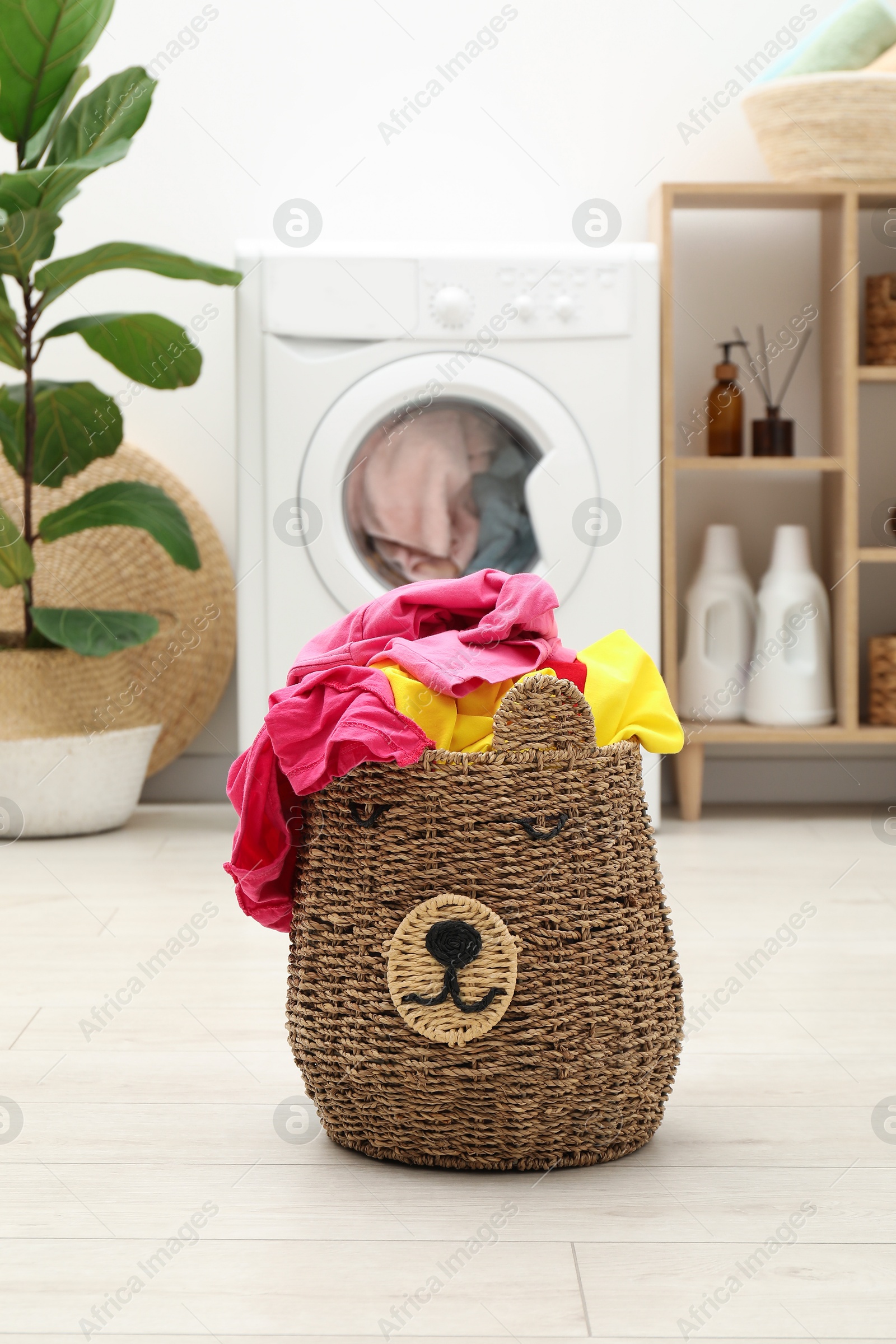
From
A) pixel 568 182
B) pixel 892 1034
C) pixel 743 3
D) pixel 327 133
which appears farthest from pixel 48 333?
pixel 892 1034

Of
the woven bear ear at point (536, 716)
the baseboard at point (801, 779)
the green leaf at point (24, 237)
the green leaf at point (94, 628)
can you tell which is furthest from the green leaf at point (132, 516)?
the woven bear ear at point (536, 716)

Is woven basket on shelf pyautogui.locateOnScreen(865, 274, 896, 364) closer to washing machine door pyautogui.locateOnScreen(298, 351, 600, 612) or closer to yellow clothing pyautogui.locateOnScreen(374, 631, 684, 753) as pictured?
washing machine door pyautogui.locateOnScreen(298, 351, 600, 612)

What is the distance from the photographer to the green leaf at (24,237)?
202cm

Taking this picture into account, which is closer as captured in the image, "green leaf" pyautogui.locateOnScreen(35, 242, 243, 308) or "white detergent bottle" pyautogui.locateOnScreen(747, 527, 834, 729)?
"green leaf" pyautogui.locateOnScreen(35, 242, 243, 308)

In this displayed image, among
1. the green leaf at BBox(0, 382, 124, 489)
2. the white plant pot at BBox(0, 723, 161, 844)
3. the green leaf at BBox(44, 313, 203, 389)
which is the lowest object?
the white plant pot at BBox(0, 723, 161, 844)

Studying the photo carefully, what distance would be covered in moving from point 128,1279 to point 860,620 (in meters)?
2.12

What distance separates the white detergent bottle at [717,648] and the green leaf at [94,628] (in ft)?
3.03

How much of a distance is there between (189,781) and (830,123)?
1647mm

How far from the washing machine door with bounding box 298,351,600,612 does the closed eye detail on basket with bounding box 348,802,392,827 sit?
1223 mm

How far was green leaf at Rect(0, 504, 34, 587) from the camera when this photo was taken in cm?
210

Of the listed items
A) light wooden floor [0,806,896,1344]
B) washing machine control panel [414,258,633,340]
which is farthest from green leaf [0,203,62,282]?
light wooden floor [0,806,896,1344]

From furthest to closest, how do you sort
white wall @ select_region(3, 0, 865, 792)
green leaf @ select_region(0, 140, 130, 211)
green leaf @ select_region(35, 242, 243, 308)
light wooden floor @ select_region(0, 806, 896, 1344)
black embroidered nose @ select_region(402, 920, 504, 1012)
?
white wall @ select_region(3, 0, 865, 792), green leaf @ select_region(35, 242, 243, 308), green leaf @ select_region(0, 140, 130, 211), black embroidered nose @ select_region(402, 920, 504, 1012), light wooden floor @ select_region(0, 806, 896, 1344)

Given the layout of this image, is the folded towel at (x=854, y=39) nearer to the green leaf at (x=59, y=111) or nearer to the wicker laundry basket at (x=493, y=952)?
the green leaf at (x=59, y=111)

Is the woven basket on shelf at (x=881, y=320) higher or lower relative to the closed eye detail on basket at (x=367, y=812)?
higher
